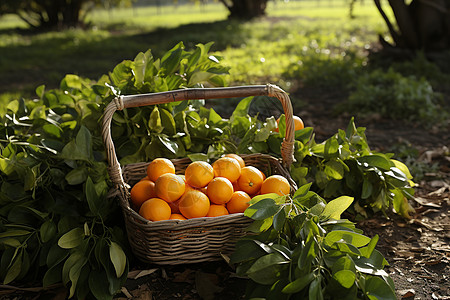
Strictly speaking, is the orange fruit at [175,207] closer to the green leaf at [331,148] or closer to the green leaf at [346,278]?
the green leaf at [346,278]

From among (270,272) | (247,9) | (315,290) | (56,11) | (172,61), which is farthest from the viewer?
(56,11)

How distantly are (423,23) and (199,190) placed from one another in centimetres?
598

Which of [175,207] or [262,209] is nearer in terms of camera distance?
[262,209]

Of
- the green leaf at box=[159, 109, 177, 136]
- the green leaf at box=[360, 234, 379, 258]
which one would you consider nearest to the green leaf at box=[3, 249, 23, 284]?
the green leaf at box=[159, 109, 177, 136]

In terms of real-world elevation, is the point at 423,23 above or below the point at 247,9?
above

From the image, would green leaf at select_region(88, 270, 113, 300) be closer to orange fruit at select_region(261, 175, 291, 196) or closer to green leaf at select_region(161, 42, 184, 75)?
orange fruit at select_region(261, 175, 291, 196)

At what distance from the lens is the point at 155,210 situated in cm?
198

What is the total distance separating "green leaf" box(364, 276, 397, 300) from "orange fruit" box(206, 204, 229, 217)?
686mm

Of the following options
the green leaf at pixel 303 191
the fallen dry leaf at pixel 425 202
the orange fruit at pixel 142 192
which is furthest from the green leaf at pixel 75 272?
the fallen dry leaf at pixel 425 202

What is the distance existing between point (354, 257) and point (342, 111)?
3367 mm

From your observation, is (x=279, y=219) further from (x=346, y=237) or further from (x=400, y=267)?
(x=400, y=267)

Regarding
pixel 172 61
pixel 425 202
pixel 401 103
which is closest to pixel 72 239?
pixel 172 61

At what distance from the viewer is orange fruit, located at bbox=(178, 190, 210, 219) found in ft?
6.49

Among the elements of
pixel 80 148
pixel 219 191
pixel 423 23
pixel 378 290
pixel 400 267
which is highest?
pixel 423 23
